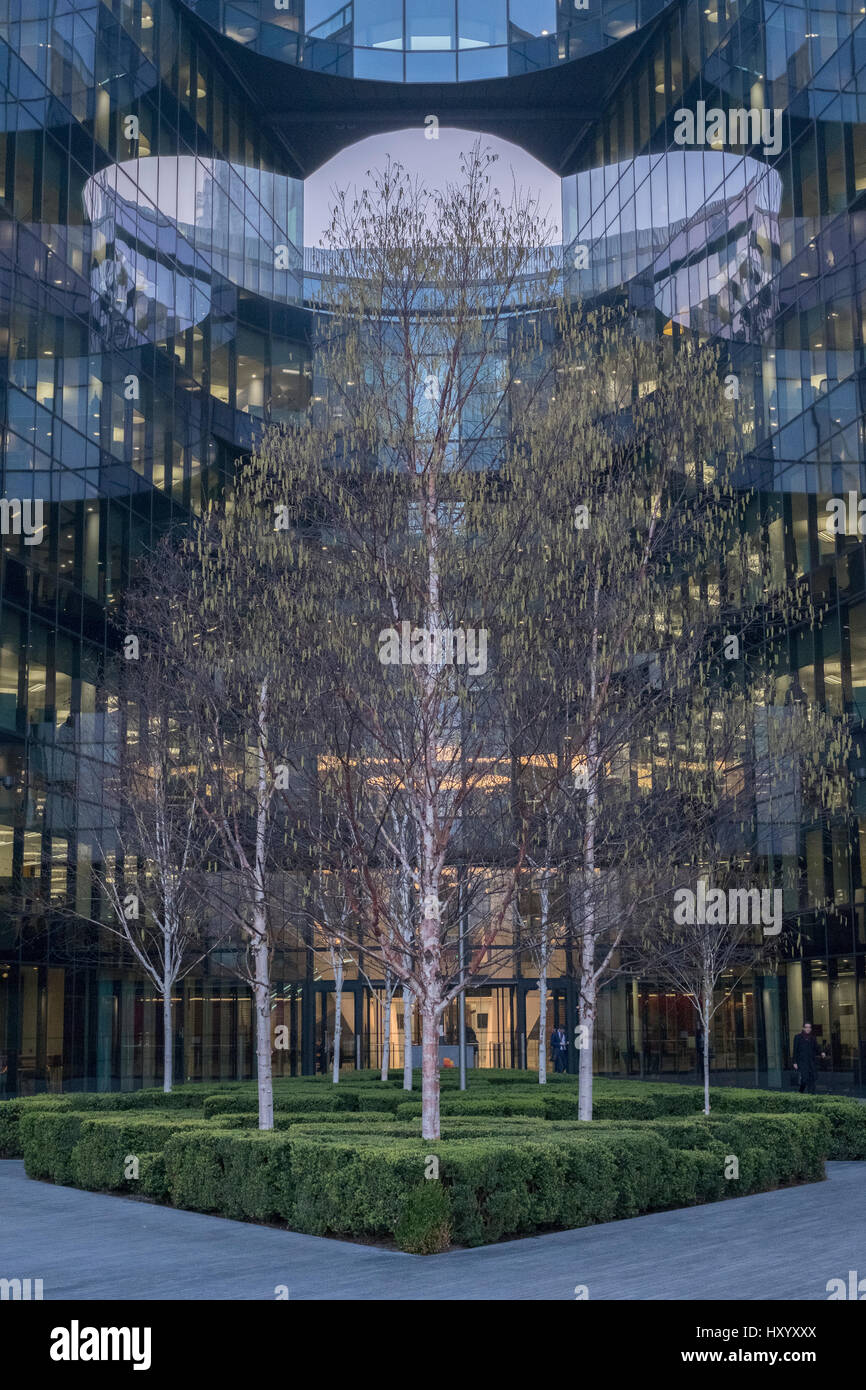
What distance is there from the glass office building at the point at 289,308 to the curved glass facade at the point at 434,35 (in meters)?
0.09

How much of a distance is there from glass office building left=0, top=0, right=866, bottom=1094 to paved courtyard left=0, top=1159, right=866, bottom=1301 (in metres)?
16.5

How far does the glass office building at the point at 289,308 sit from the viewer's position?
32062 millimetres

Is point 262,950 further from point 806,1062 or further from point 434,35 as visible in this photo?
point 434,35

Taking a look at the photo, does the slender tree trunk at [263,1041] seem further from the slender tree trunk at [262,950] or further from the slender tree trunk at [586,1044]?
the slender tree trunk at [586,1044]

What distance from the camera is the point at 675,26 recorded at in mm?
43656

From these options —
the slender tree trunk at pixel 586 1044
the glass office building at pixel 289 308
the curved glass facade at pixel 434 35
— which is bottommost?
the slender tree trunk at pixel 586 1044

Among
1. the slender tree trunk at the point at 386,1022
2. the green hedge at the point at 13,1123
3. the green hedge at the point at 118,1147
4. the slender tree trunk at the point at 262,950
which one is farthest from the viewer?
the green hedge at the point at 13,1123

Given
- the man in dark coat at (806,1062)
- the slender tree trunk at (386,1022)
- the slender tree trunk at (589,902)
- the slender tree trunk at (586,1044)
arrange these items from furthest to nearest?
the man in dark coat at (806,1062) < the slender tree trunk at (586,1044) < the slender tree trunk at (589,902) < the slender tree trunk at (386,1022)

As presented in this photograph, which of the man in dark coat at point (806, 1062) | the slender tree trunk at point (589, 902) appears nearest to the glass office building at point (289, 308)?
the man in dark coat at point (806, 1062)

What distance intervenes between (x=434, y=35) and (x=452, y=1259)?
4233 centimetres

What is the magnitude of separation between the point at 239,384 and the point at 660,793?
29212mm

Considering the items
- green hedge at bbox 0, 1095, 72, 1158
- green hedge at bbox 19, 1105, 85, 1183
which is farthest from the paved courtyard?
green hedge at bbox 0, 1095, 72, 1158
